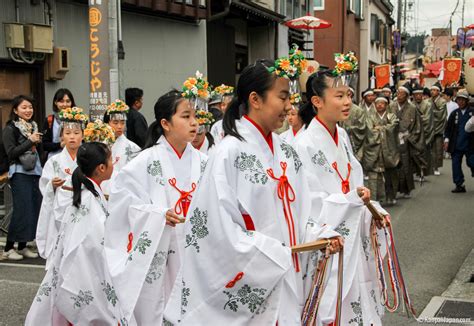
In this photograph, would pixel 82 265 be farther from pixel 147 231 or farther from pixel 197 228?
pixel 197 228

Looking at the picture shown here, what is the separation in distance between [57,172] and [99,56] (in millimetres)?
1683

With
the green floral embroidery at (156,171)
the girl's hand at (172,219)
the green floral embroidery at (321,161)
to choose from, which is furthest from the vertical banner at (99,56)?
the green floral embroidery at (321,161)

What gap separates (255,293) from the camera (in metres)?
3.33

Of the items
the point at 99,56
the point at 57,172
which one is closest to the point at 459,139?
the point at 99,56

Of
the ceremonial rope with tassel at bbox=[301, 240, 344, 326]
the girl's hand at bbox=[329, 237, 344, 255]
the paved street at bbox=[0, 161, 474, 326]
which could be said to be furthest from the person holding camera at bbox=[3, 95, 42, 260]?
the girl's hand at bbox=[329, 237, 344, 255]

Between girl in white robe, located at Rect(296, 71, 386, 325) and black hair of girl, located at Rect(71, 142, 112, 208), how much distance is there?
157 cm

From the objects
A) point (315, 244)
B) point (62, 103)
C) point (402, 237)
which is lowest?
point (402, 237)

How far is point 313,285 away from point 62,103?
501 centimetres

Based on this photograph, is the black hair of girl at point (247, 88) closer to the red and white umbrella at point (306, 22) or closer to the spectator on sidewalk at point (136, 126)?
the spectator on sidewalk at point (136, 126)

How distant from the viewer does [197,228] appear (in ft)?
11.3

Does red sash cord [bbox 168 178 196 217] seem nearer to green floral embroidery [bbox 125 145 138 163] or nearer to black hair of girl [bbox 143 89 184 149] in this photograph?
black hair of girl [bbox 143 89 184 149]

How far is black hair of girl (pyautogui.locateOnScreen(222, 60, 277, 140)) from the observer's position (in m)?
3.55

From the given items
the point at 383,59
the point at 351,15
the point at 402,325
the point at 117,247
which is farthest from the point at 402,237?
the point at 383,59

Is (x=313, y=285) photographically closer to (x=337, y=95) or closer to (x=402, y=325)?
(x=337, y=95)
